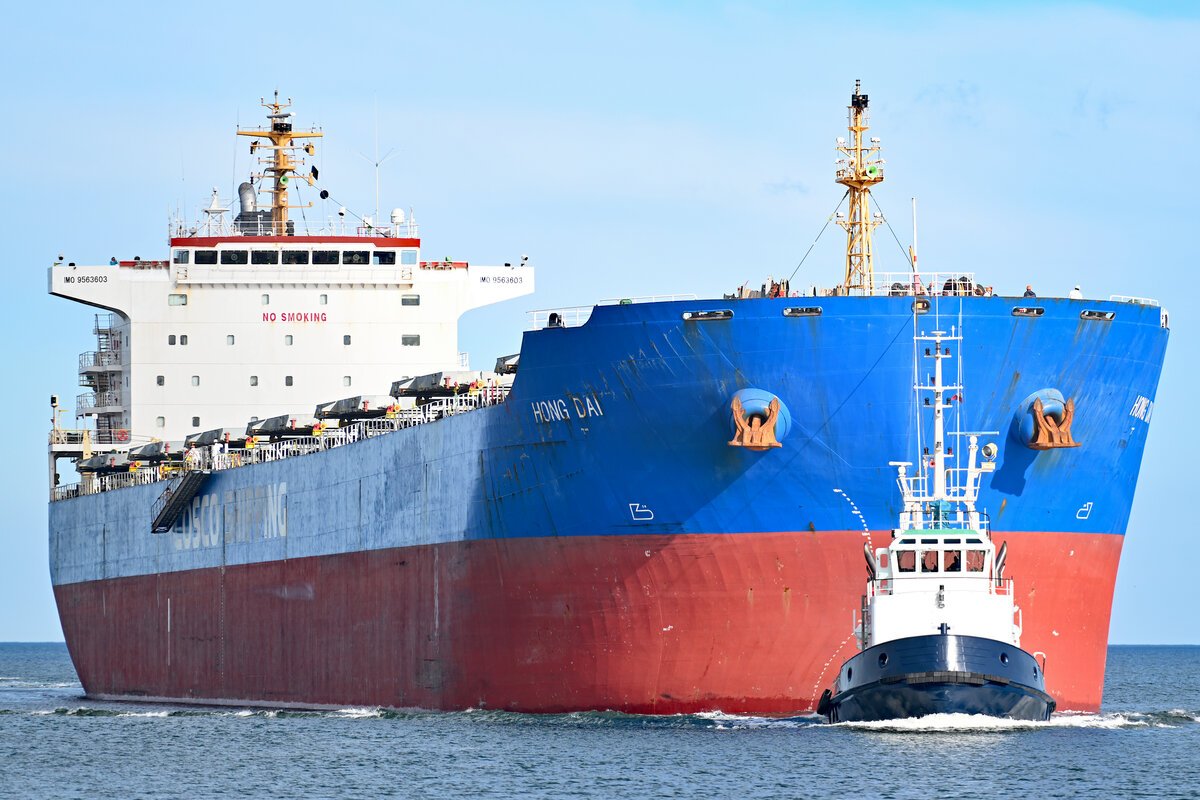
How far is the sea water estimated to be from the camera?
2419 cm

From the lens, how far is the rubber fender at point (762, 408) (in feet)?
92.6

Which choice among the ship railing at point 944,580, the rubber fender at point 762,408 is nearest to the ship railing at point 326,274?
the rubber fender at point 762,408

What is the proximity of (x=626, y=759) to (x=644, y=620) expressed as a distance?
11.7ft

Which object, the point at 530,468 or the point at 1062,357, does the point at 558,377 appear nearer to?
the point at 530,468

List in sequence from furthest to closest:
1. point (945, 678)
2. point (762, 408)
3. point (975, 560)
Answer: point (762, 408), point (975, 560), point (945, 678)

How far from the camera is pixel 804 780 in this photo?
948 inches

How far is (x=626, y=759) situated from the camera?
87.0ft

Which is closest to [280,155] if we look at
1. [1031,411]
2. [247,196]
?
[247,196]

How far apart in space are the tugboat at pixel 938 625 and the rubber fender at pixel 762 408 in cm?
191

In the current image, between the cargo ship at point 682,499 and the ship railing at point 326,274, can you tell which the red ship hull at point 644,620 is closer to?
the cargo ship at point 682,499

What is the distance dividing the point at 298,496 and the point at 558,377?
35.2ft

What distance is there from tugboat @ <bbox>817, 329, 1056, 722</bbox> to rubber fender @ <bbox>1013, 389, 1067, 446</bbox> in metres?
1.27

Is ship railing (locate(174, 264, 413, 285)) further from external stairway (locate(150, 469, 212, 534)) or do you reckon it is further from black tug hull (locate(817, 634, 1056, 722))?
black tug hull (locate(817, 634, 1056, 722))

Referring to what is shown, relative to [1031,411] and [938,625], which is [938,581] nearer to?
[938,625]
